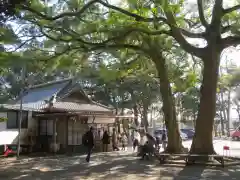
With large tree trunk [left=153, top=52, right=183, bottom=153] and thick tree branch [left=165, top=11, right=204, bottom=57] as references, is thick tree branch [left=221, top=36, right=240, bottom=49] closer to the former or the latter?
thick tree branch [left=165, top=11, right=204, bottom=57]

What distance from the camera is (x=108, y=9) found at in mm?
14281

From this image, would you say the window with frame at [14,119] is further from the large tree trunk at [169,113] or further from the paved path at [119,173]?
the large tree trunk at [169,113]

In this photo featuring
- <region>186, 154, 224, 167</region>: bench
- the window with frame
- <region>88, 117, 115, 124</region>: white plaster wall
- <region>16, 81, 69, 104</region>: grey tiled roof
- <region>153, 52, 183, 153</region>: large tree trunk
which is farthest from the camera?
<region>16, 81, 69, 104</region>: grey tiled roof

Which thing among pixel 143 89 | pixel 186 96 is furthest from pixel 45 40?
pixel 186 96

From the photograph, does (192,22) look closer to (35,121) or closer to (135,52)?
(135,52)

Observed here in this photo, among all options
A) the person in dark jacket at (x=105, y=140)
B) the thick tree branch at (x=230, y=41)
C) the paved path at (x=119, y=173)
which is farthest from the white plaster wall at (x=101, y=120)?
the thick tree branch at (x=230, y=41)

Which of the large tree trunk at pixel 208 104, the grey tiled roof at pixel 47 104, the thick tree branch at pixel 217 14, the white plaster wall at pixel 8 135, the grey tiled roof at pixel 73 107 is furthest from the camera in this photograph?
the grey tiled roof at pixel 73 107

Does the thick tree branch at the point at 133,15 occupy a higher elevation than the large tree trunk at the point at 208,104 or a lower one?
higher

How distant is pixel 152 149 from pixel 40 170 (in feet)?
19.0

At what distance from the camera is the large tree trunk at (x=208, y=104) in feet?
45.9

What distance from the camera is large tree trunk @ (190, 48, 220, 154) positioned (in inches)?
551

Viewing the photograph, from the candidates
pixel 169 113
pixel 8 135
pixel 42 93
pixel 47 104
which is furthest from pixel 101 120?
pixel 169 113

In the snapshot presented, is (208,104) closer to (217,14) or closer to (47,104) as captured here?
(217,14)

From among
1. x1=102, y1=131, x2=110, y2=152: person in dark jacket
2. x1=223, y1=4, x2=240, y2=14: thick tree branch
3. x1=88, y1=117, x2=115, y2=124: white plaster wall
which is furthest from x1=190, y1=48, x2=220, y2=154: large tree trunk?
x1=88, y1=117, x2=115, y2=124: white plaster wall
